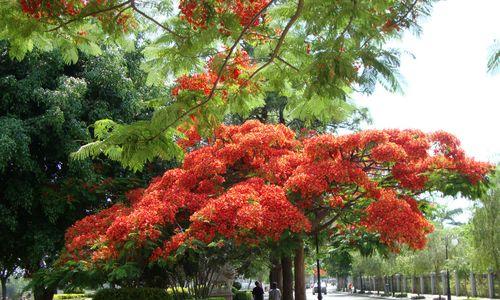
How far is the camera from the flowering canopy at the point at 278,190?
11.9 m

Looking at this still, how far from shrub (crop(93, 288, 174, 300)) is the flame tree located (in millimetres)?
865

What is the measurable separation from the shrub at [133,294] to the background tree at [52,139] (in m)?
3.33

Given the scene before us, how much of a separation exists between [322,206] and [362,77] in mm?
7934

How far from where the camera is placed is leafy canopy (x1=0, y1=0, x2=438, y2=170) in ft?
19.9

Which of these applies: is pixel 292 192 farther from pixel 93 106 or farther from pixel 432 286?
pixel 432 286

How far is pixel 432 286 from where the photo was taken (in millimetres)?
43562

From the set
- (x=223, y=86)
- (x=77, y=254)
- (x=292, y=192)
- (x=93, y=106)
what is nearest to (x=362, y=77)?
(x=223, y=86)

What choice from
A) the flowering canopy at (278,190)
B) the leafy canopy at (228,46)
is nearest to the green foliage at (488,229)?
the flowering canopy at (278,190)

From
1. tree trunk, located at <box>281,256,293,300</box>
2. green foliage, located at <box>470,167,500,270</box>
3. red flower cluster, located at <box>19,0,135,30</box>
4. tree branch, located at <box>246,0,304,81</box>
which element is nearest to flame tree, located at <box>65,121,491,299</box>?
tree trunk, located at <box>281,256,293,300</box>

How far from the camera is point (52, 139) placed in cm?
1562

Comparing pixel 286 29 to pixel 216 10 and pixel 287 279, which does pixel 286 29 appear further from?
pixel 287 279

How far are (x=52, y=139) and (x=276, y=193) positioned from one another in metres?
6.81

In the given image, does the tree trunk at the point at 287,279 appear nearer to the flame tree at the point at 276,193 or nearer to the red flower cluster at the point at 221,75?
the flame tree at the point at 276,193

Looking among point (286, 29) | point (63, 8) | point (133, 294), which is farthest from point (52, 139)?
point (286, 29)
